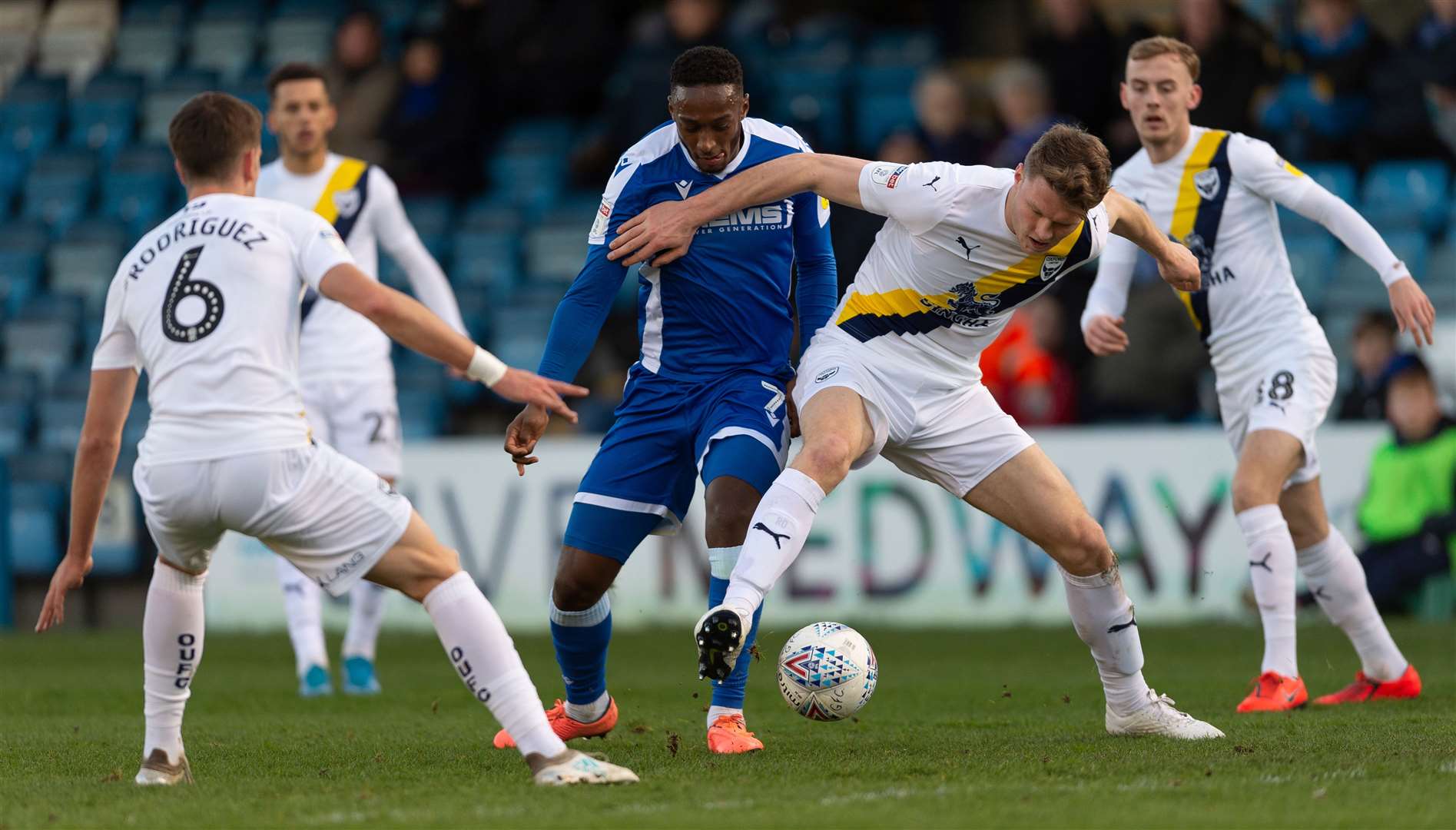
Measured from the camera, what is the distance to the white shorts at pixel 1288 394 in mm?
7469

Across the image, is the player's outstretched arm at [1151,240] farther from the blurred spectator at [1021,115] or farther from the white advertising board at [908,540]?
the blurred spectator at [1021,115]

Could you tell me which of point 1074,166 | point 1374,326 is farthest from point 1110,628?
point 1374,326

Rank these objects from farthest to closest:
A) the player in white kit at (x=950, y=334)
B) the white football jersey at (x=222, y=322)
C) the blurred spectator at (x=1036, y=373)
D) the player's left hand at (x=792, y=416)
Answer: the blurred spectator at (x=1036, y=373), the player's left hand at (x=792, y=416), the player in white kit at (x=950, y=334), the white football jersey at (x=222, y=322)

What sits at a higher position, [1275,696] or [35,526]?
[1275,696]

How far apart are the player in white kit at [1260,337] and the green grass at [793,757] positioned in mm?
467

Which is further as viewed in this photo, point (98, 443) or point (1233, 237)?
point (1233, 237)

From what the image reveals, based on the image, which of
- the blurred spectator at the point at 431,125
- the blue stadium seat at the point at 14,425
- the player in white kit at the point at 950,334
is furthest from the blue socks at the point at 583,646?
the blurred spectator at the point at 431,125

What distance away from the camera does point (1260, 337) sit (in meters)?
7.65

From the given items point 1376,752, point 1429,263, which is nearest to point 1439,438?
point 1429,263

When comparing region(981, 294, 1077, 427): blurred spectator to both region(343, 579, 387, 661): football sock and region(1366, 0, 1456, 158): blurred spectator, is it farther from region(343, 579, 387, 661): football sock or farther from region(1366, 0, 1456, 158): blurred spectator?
region(343, 579, 387, 661): football sock

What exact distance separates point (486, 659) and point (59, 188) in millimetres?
14096

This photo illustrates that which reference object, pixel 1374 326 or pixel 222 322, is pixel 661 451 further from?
pixel 1374 326

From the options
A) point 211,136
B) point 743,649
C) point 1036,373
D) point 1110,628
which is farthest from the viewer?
point 1036,373

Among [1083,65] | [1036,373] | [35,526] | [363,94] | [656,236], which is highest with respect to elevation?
[1083,65]
